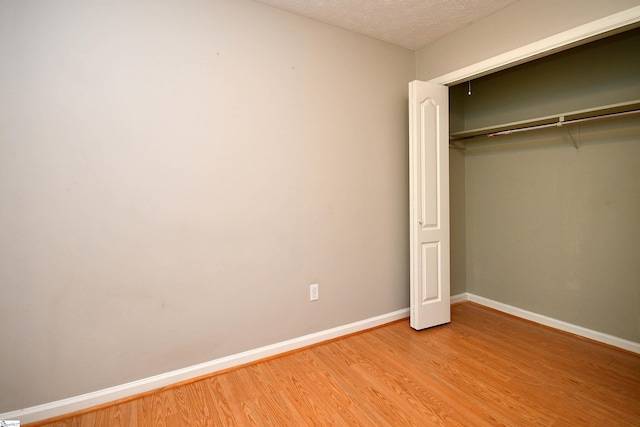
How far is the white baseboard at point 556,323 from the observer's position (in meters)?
2.51

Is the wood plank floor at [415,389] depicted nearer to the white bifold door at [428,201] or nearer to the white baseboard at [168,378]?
the white baseboard at [168,378]

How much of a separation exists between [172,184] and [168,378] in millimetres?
1257

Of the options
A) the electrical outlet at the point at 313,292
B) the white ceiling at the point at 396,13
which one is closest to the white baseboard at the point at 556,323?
the electrical outlet at the point at 313,292

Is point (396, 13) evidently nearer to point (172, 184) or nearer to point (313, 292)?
point (172, 184)

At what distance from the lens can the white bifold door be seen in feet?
9.29

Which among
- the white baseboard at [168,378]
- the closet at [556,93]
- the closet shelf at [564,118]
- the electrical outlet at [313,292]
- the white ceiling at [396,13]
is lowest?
the white baseboard at [168,378]

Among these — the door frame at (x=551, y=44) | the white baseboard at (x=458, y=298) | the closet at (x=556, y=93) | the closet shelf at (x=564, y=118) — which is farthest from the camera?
the white baseboard at (x=458, y=298)

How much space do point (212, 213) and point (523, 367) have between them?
7.93 feet

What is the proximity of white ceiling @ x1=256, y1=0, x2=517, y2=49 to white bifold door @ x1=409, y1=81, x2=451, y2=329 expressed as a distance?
1.50 ft

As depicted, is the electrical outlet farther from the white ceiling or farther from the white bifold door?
the white ceiling

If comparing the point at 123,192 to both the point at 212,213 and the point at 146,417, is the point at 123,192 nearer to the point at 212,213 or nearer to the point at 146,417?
the point at 212,213

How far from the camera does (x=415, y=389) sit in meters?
2.06

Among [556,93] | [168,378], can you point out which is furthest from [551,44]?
[168,378]

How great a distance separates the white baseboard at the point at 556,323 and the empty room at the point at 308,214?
0.06ft
